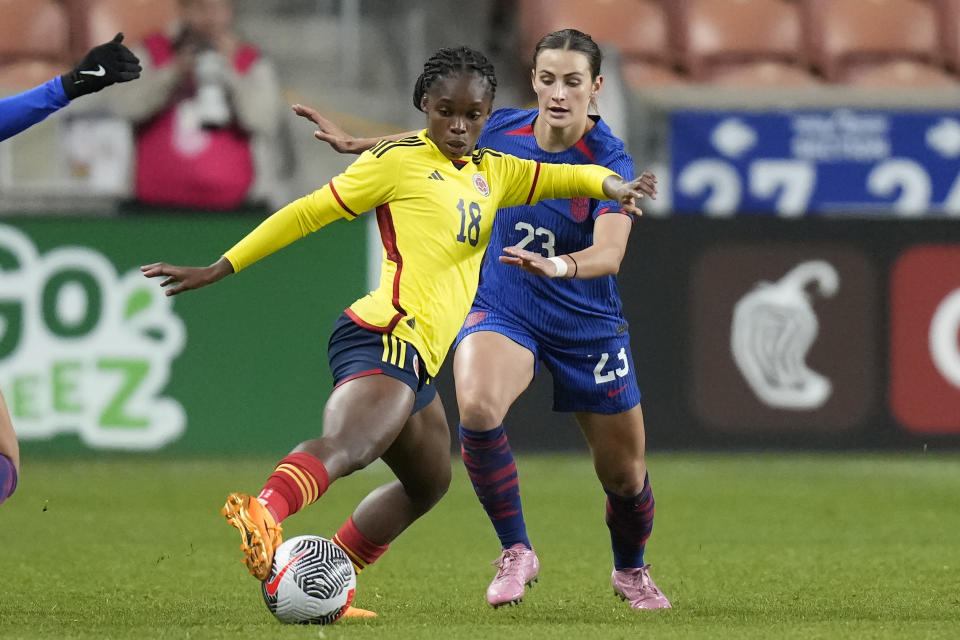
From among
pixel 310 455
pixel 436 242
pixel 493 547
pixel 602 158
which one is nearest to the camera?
pixel 310 455

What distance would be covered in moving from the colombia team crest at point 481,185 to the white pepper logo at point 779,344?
504 cm

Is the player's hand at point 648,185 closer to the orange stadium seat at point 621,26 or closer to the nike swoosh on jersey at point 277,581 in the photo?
the nike swoosh on jersey at point 277,581

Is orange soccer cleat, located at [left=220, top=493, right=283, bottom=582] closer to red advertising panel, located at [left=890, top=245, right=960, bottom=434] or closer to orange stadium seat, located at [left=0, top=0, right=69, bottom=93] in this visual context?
red advertising panel, located at [left=890, top=245, right=960, bottom=434]

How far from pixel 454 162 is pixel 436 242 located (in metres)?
0.26

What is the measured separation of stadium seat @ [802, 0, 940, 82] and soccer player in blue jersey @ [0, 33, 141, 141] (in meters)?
8.25

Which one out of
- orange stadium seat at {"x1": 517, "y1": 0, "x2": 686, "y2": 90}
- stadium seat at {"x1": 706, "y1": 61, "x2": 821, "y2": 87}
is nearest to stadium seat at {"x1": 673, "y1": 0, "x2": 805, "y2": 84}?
stadium seat at {"x1": 706, "y1": 61, "x2": 821, "y2": 87}

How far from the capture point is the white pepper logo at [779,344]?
974cm

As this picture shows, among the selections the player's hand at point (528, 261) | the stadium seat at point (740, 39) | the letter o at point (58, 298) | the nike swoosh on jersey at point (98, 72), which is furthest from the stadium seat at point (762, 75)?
the nike swoosh on jersey at point (98, 72)

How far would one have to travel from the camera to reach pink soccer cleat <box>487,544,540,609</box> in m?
5.15

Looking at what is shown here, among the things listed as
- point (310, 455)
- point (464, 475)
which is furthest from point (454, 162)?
point (464, 475)

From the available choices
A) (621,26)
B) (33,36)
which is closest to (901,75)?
(621,26)

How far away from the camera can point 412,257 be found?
4.79 metres

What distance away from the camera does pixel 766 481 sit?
917 cm

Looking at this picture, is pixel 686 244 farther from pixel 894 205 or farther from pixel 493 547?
pixel 493 547
